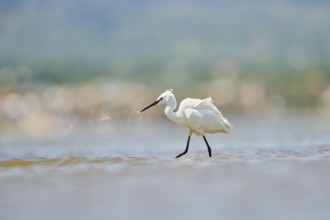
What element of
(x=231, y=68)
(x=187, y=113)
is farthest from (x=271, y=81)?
(x=187, y=113)

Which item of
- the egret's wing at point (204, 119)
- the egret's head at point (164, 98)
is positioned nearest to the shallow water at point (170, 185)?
the egret's wing at point (204, 119)

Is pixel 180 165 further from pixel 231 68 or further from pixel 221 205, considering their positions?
pixel 231 68

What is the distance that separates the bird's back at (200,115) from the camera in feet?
49.8

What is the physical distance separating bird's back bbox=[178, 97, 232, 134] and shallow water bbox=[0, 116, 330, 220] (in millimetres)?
587

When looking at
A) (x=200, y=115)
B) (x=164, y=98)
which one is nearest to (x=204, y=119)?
(x=200, y=115)

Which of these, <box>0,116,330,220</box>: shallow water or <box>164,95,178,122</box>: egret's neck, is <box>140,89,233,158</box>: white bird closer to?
<box>164,95,178,122</box>: egret's neck

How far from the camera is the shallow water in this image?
922 centimetres

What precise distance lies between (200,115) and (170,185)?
4072 mm

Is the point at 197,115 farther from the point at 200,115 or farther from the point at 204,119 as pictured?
the point at 204,119

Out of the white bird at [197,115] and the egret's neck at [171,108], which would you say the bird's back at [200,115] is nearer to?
the white bird at [197,115]

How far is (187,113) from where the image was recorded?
15.1m

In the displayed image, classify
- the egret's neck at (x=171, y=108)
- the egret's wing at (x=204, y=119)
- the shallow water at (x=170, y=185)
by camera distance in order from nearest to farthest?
the shallow water at (x=170, y=185), the egret's wing at (x=204, y=119), the egret's neck at (x=171, y=108)

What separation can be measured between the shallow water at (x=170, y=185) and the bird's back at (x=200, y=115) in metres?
0.59

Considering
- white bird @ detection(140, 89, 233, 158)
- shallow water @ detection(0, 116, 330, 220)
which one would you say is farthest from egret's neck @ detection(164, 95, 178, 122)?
shallow water @ detection(0, 116, 330, 220)
